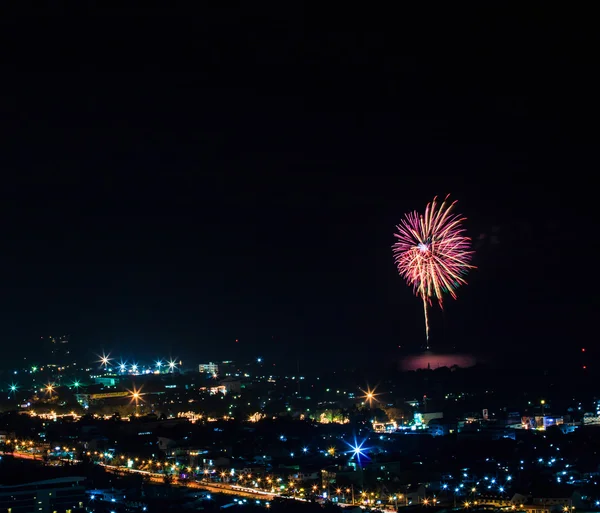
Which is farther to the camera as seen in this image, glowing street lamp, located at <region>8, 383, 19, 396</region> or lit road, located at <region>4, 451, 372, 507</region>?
glowing street lamp, located at <region>8, 383, 19, 396</region>

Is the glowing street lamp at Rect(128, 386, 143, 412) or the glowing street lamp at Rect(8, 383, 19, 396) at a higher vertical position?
the glowing street lamp at Rect(8, 383, 19, 396)

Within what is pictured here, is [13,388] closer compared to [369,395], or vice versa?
[13,388]

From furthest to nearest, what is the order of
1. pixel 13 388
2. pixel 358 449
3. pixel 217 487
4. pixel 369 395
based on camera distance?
pixel 369 395
pixel 13 388
pixel 358 449
pixel 217 487

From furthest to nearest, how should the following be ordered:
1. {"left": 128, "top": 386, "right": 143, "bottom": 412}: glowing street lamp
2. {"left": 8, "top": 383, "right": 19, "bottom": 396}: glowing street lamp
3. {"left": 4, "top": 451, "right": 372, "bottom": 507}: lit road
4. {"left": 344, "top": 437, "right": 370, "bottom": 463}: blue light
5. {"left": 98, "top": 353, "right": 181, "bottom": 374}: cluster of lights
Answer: {"left": 98, "top": 353, "right": 181, "bottom": 374}: cluster of lights → {"left": 8, "top": 383, "right": 19, "bottom": 396}: glowing street lamp → {"left": 128, "top": 386, "right": 143, "bottom": 412}: glowing street lamp → {"left": 344, "top": 437, "right": 370, "bottom": 463}: blue light → {"left": 4, "top": 451, "right": 372, "bottom": 507}: lit road

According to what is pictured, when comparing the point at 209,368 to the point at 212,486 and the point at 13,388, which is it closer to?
the point at 13,388

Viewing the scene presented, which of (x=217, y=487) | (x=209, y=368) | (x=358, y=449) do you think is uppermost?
(x=209, y=368)

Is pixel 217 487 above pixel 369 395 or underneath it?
underneath

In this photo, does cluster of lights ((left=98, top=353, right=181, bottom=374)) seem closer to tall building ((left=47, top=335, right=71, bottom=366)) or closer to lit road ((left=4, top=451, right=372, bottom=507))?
tall building ((left=47, top=335, right=71, bottom=366))

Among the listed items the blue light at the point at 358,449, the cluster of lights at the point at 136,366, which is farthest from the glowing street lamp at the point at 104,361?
the blue light at the point at 358,449

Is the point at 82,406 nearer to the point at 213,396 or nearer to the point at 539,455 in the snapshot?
the point at 213,396

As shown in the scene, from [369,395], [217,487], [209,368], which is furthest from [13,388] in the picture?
[217,487]

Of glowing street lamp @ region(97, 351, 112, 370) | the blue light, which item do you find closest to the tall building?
glowing street lamp @ region(97, 351, 112, 370)
